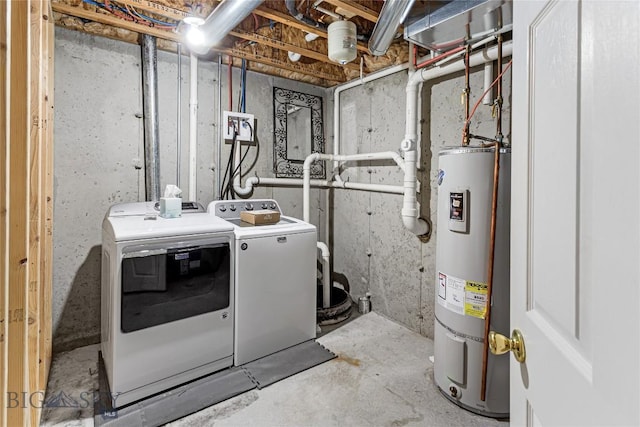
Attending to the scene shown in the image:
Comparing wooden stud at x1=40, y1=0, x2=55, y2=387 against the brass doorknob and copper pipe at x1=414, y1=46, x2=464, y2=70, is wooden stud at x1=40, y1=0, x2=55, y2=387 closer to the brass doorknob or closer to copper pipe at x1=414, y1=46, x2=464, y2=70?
the brass doorknob

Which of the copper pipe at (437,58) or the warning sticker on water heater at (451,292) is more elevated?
the copper pipe at (437,58)

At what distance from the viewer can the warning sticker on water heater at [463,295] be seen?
1.79 metres

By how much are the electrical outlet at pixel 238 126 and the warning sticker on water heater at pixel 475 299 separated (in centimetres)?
225

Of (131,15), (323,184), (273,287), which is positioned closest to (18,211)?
(273,287)

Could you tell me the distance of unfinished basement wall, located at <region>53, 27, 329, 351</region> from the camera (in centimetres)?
237

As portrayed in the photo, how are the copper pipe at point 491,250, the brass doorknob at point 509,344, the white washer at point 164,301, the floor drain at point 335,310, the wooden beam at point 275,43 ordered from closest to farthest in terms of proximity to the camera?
the brass doorknob at point 509,344, the copper pipe at point 491,250, the white washer at point 164,301, the wooden beam at point 275,43, the floor drain at point 335,310

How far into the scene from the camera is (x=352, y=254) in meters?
3.53

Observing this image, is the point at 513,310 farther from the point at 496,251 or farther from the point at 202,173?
the point at 202,173

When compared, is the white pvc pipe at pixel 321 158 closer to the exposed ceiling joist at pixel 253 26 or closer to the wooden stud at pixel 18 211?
the exposed ceiling joist at pixel 253 26

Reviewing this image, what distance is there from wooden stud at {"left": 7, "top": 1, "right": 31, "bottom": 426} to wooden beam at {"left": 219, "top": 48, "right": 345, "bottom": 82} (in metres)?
2.02

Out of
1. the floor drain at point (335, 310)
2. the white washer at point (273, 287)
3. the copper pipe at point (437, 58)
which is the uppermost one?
the copper pipe at point (437, 58)

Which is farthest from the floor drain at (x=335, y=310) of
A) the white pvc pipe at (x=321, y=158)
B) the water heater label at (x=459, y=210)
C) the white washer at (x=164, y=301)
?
the water heater label at (x=459, y=210)

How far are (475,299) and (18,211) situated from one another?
196 cm

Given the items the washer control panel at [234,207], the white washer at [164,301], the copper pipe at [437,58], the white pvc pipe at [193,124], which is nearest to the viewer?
the white washer at [164,301]
